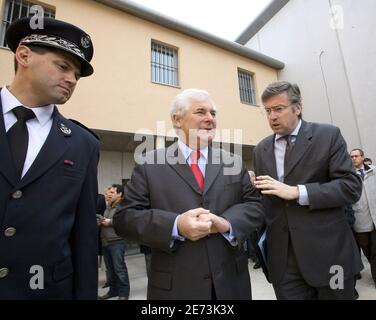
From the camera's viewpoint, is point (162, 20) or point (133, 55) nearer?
point (133, 55)

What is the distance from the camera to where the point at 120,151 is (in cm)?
827

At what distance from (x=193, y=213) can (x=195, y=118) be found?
2.07 feet

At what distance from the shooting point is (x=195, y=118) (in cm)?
149

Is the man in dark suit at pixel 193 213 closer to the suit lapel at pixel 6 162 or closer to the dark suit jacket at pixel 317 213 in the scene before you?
the dark suit jacket at pixel 317 213

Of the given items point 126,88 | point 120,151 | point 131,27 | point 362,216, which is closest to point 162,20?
point 131,27

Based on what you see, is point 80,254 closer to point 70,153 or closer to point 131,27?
point 70,153

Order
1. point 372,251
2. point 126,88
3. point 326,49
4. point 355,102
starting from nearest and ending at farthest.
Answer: point 372,251 → point 126,88 → point 355,102 → point 326,49

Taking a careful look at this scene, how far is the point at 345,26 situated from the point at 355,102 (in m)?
2.21

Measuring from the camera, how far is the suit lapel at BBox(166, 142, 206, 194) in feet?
4.42

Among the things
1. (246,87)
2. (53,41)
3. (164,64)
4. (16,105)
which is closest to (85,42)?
(53,41)

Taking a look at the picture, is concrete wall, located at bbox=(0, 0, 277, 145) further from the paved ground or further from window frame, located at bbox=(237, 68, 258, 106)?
the paved ground

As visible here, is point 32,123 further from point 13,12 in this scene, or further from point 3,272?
point 13,12


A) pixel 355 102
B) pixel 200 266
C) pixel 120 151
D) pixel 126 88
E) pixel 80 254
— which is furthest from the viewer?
pixel 120 151

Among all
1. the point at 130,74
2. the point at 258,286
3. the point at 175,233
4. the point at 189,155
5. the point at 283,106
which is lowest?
the point at 258,286
